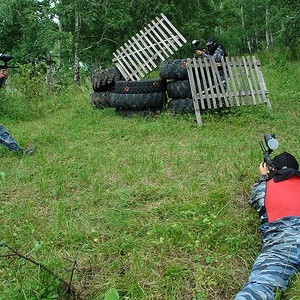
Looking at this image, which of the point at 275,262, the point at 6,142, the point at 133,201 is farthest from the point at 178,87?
the point at 275,262

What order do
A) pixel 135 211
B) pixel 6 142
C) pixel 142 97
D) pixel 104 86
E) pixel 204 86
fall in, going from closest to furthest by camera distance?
pixel 135 211 → pixel 6 142 → pixel 204 86 → pixel 142 97 → pixel 104 86

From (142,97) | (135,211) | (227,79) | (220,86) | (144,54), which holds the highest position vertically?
(144,54)

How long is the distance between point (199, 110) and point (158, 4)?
15.0 m

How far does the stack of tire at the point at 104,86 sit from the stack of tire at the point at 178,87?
5.06ft

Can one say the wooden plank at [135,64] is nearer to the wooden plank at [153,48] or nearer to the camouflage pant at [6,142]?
the wooden plank at [153,48]

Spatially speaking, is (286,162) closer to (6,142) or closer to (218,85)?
(6,142)

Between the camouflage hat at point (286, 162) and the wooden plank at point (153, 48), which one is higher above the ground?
the wooden plank at point (153, 48)

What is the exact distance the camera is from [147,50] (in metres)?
8.78

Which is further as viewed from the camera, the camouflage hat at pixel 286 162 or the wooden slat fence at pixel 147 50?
the wooden slat fence at pixel 147 50

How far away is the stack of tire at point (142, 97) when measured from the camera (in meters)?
7.18

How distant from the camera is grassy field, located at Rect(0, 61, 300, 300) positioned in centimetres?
236

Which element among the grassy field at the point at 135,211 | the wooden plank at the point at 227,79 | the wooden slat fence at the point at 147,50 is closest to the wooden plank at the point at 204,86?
the wooden plank at the point at 227,79

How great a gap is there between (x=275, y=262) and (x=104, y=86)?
22.1 ft

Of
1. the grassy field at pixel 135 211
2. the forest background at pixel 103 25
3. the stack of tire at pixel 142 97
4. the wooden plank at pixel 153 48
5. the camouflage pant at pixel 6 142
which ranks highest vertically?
the forest background at pixel 103 25
